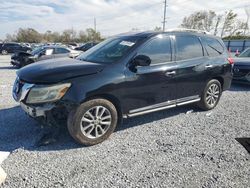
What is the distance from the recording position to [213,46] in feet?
17.5

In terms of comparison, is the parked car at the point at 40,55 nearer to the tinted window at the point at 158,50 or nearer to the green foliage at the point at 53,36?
the tinted window at the point at 158,50

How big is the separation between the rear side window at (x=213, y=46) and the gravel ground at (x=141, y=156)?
1530mm

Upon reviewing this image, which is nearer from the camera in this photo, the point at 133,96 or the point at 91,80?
the point at 91,80

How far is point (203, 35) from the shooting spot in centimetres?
521

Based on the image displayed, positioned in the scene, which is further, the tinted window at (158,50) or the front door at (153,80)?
the tinted window at (158,50)

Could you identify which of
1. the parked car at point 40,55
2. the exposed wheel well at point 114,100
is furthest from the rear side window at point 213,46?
the parked car at point 40,55

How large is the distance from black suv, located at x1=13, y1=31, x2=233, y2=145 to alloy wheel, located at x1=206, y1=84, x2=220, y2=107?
0.14 feet

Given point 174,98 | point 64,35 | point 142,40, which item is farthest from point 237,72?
point 64,35

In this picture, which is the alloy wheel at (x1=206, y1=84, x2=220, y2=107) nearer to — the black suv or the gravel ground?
the black suv

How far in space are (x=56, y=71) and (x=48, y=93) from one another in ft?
1.25

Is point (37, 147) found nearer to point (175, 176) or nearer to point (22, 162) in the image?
point (22, 162)

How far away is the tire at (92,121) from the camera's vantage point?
3.44 metres

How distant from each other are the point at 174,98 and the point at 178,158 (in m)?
1.55

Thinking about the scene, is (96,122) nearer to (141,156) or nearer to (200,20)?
(141,156)
